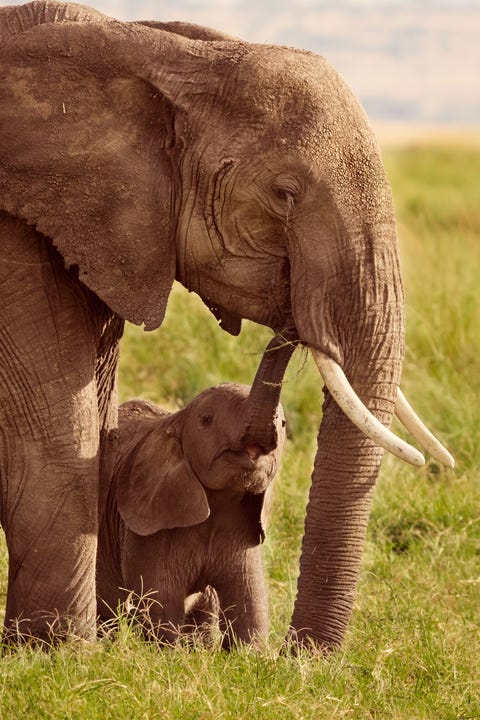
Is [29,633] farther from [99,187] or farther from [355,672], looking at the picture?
[99,187]

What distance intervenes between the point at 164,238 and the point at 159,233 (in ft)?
0.07

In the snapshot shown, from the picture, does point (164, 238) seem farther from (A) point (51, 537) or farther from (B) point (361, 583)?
(B) point (361, 583)

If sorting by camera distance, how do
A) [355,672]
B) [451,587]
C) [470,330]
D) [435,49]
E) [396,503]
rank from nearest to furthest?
[355,672] < [451,587] < [396,503] < [470,330] < [435,49]

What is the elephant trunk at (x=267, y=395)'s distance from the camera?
4356mm

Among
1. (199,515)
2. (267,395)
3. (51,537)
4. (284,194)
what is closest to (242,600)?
(199,515)

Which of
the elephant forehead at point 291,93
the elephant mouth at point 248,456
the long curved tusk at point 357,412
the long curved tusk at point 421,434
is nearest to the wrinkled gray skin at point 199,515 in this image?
the elephant mouth at point 248,456

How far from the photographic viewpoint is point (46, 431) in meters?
4.18

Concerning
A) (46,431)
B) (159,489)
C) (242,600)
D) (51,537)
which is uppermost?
(46,431)

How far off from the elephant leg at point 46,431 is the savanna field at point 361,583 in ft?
0.69

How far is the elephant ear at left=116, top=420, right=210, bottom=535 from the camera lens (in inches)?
194

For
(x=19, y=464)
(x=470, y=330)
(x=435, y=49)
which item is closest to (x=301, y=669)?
(x=19, y=464)

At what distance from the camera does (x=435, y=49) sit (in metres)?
196

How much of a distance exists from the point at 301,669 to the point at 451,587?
1794mm

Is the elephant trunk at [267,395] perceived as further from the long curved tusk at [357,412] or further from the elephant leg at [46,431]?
the elephant leg at [46,431]
